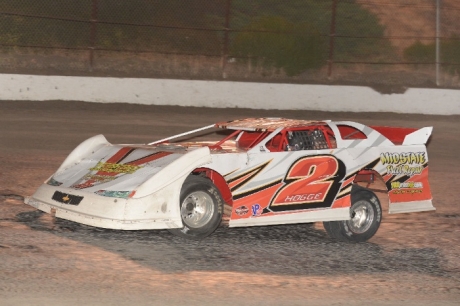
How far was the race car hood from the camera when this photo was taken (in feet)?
25.2

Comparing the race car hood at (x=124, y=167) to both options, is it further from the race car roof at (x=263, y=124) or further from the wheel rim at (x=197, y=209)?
the race car roof at (x=263, y=124)

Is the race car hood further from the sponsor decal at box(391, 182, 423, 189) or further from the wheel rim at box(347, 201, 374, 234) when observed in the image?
the sponsor decal at box(391, 182, 423, 189)

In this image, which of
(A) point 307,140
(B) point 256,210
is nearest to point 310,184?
(A) point 307,140

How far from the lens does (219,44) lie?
22719 millimetres

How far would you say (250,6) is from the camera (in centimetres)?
2481

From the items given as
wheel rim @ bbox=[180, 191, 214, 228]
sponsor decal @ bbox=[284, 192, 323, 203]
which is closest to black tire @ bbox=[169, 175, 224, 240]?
wheel rim @ bbox=[180, 191, 214, 228]

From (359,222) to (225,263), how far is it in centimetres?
204

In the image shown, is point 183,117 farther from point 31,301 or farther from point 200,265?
point 31,301

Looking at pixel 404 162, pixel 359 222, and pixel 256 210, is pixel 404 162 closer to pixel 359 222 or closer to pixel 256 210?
pixel 359 222

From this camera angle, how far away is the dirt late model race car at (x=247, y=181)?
7.61 metres

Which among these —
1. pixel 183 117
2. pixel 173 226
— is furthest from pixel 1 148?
pixel 173 226

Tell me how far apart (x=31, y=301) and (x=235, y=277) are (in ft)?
5.91

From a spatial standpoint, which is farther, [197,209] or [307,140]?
[307,140]

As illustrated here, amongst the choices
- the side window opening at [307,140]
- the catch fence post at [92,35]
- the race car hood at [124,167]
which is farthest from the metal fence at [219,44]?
the side window opening at [307,140]
